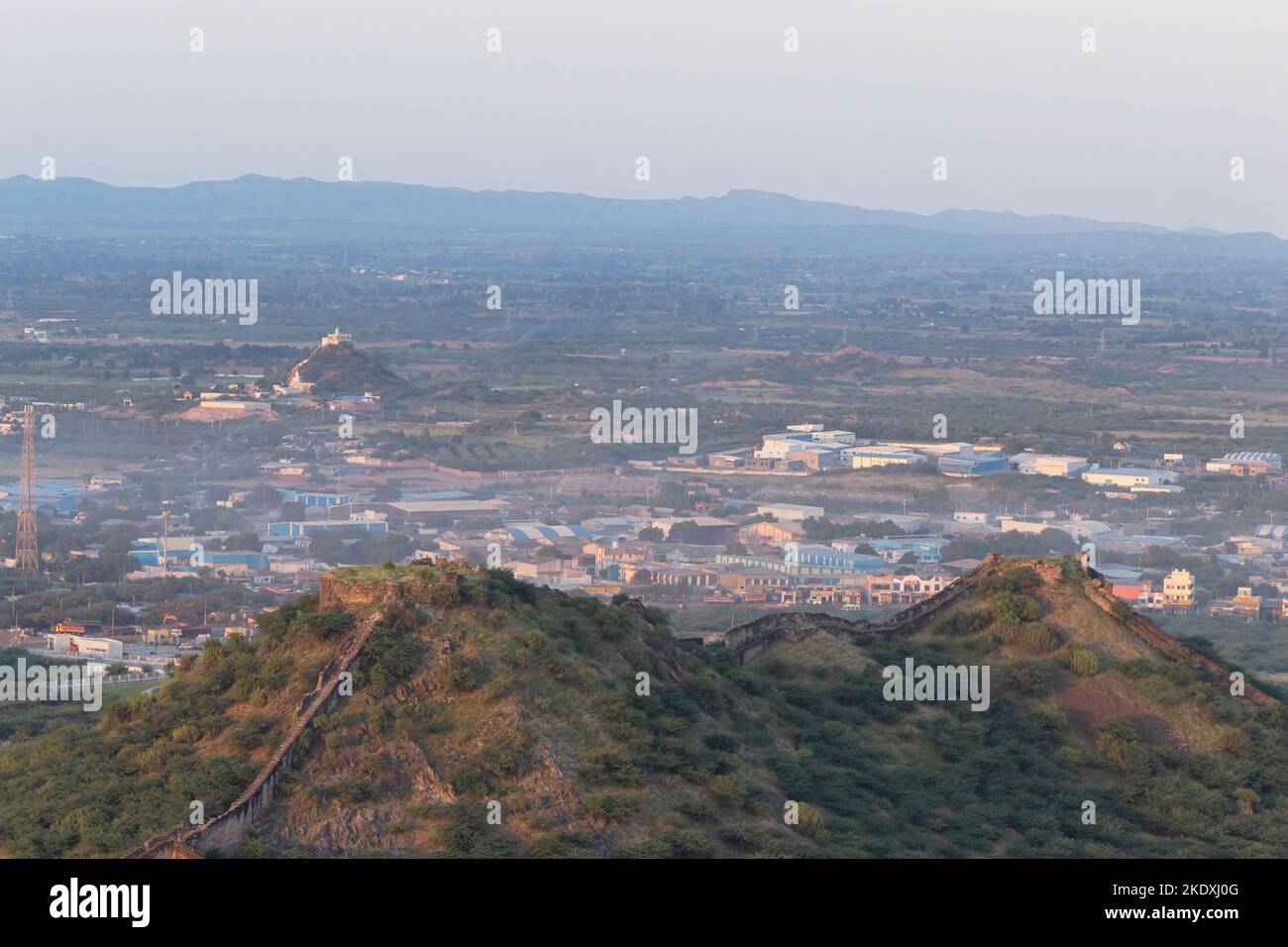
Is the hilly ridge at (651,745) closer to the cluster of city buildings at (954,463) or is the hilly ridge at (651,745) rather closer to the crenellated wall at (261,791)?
the crenellated wall at (261,791)

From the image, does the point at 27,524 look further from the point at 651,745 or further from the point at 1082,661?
the point at 651,745

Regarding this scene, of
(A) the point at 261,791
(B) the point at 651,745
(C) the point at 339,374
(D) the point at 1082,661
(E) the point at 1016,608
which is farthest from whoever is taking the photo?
(C) the point at 339,374

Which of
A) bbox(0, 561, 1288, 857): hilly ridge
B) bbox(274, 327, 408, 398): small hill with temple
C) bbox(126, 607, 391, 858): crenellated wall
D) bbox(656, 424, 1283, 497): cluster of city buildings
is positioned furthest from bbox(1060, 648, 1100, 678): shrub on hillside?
bbox(274, 327, 408, 398): small hill with temple

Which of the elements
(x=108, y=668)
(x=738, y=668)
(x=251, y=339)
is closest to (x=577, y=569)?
(x=108, y=668)

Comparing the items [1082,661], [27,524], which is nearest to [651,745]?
[1082,661]

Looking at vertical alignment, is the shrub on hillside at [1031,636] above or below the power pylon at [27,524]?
above

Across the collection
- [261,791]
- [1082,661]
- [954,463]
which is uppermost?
[261,791]

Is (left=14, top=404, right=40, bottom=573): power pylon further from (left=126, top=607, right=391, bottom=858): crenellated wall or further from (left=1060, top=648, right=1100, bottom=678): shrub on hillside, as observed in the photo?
(left=126, top=607, right=391, bottom=858): crenellated wall

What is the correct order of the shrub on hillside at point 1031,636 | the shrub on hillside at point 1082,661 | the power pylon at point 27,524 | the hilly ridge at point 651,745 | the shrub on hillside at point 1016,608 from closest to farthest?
the hilly ridge at point 651,745 → the shrub on hillside at point 1082,661 → the shrub on hillside at point 1031,636 → the shrub on hillside at point 1016,608 → the power pylon at point 27,524

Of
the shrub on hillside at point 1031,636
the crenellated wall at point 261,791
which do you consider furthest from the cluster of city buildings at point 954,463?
the crenellated wall at point 261,791
